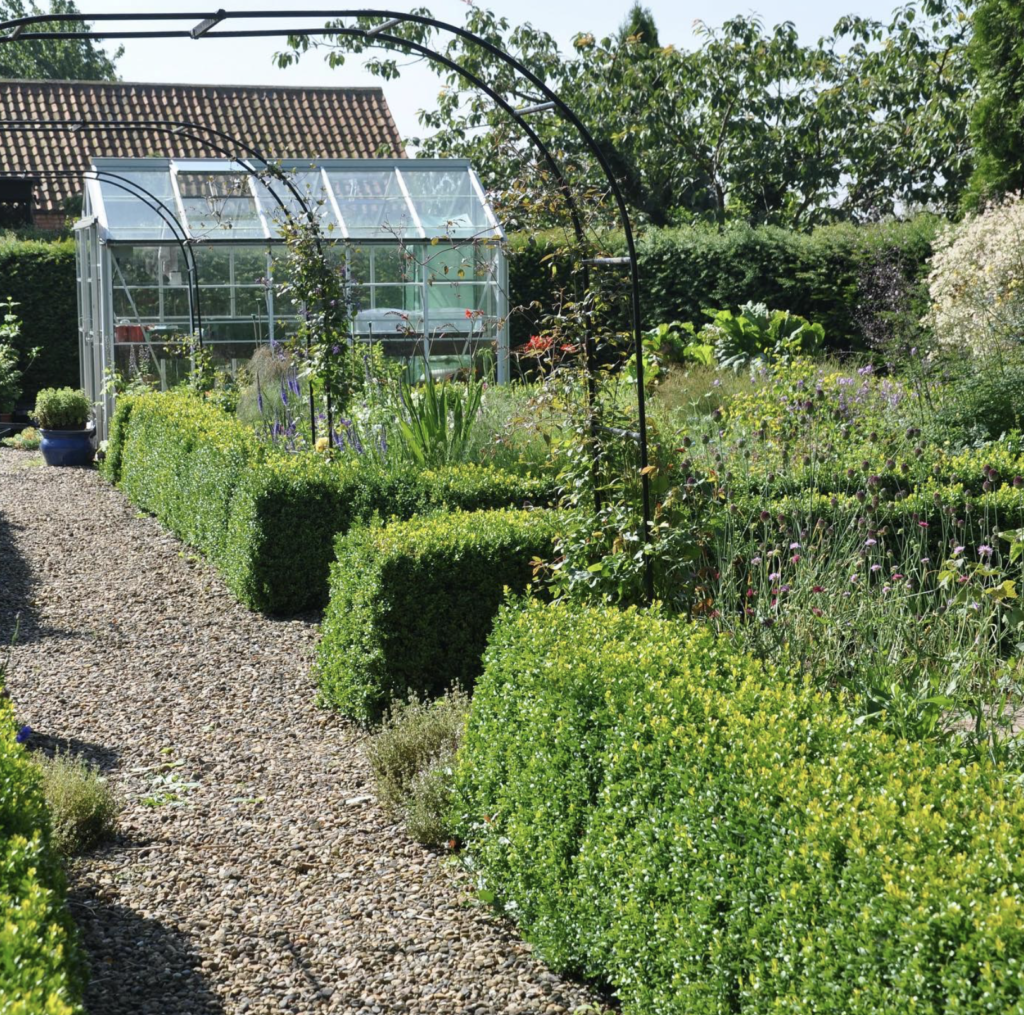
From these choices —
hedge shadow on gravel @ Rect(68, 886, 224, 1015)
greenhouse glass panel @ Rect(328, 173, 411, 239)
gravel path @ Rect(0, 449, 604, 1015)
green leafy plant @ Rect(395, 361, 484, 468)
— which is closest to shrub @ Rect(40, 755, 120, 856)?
gravel path @ Rect(0, 449, 604, 1015)

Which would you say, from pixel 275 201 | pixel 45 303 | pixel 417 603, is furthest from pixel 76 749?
pixel 45 303

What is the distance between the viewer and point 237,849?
12.8 ft

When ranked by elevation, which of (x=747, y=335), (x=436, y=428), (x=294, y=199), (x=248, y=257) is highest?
(x=294, y=199)

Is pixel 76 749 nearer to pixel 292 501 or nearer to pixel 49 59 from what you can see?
pixel 292 501

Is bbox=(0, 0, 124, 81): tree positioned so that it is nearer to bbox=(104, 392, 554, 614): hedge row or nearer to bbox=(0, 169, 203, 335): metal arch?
bbox=(0, 169, 203, 335): metal arch

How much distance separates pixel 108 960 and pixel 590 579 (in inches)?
82.6

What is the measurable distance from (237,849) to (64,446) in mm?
10571

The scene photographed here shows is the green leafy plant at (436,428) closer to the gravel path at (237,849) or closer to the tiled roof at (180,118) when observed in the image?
the gravel path at (237,849)

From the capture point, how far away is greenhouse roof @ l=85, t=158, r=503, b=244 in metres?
13.1

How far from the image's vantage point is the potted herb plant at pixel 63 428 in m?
13.4

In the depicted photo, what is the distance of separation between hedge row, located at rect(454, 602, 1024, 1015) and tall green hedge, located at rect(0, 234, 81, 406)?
14.6 meters

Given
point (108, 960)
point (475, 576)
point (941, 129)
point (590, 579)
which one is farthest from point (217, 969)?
point (941, 129)

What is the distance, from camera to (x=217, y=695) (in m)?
5.48

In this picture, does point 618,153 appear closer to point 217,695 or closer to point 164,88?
point 164,88
